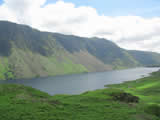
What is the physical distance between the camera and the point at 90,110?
34.1 metres

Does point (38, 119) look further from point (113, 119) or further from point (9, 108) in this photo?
point (113, 119)

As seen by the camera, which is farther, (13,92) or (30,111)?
(13,92)

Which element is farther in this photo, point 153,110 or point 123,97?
point 123,97

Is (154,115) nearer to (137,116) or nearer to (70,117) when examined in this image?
(137,116)

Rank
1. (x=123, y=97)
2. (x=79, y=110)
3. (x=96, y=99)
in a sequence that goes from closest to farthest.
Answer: (x=79, y=110)
(x=96, y=99)
(x=123, y=97)

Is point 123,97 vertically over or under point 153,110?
under

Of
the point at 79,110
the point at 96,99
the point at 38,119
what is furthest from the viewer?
the point at 96,99


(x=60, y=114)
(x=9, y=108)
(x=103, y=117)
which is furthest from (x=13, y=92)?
(x=103, y=117)

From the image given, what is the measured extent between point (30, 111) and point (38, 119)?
4033mm

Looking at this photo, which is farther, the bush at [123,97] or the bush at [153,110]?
the bush at [123,97]

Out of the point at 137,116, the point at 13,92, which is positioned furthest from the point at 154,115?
the point at 13,92

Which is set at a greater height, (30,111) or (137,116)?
(30,111)

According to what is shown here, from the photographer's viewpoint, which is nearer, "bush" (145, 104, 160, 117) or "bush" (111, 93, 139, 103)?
"bush" (145, 104, 160, 117)

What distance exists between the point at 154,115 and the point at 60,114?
21397 millimetres
